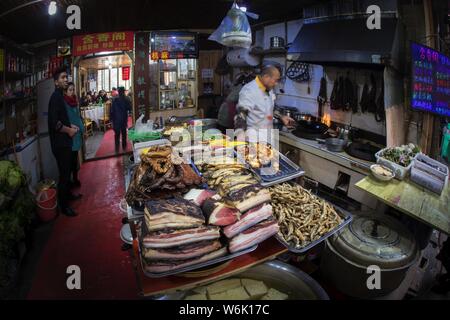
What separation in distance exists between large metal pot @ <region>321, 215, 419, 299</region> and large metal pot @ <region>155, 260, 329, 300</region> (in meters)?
0.99

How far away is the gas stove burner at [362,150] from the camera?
14.2 ft

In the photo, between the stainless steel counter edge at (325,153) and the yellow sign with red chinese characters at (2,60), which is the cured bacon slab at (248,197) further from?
the yellow sign with red chinese characters at (2,60)

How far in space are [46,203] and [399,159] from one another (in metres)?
5.28

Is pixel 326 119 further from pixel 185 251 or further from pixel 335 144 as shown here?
pixel 185 251

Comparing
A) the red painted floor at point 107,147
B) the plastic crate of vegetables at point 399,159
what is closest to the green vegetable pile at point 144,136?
the plastic crate of vegetables at point 399,159

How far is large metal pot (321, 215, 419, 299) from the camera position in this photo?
9.83 feet

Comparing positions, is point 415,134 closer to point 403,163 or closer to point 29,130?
point 403,163

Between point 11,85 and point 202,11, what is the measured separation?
435 centimetres

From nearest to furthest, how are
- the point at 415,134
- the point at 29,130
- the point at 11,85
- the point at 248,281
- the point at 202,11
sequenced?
1. the point at 248,281
2. the point at 415,134
3. the point at 11,85
4. the point at 29,130
5. the point at 202,11

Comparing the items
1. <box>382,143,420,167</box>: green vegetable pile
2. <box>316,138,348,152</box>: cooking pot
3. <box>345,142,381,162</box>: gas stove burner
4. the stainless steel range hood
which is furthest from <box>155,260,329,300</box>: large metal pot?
the stainless steel range hood

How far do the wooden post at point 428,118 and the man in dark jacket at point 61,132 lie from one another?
17.6ft

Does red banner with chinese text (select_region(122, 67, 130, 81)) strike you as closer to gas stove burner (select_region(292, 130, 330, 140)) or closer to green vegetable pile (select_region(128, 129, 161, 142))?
green vegetable pile (select_region(128, 129, 161, 142))
